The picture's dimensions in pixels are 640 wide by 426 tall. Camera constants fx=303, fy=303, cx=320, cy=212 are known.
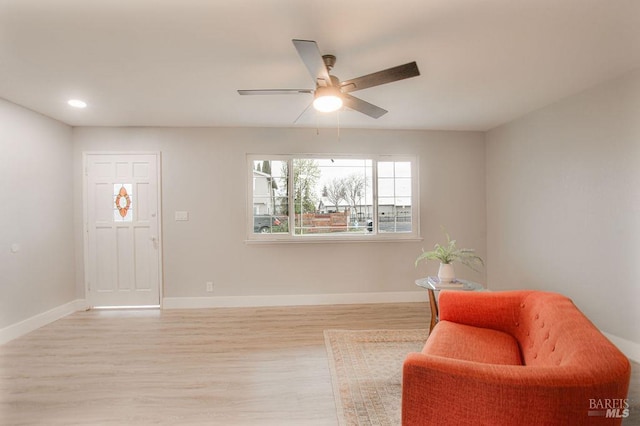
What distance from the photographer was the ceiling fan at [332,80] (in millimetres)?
1780

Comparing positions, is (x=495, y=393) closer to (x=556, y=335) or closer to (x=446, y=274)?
(x=556, y=335)

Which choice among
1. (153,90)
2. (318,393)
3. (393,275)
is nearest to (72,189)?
(153,90)

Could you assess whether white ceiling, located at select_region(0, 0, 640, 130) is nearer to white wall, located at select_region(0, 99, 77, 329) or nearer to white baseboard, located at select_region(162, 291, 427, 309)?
white wall, located at select_region(0, 99, 77, 329)

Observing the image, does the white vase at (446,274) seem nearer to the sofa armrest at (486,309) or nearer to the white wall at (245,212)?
the sofa armrest at (486,309)

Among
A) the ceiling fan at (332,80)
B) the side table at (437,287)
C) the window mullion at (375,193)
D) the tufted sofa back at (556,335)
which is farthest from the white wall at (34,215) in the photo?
the tufted sofa back at (556,335)

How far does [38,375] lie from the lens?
2404mm

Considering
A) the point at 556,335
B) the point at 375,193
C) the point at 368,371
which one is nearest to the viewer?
the point at 556,335

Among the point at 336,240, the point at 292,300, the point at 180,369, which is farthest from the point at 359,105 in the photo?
the point at 292,300

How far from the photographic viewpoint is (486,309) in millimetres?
2119

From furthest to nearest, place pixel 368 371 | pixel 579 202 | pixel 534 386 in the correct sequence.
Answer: pixel 579 202
pixel 368 371
pixel 534 386

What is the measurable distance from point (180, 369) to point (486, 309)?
241 cm

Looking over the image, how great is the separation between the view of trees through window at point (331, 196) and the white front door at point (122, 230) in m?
1.39

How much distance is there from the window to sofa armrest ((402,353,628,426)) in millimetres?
3062

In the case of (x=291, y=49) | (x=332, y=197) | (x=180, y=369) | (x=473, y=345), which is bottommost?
(x=180, y=369)
